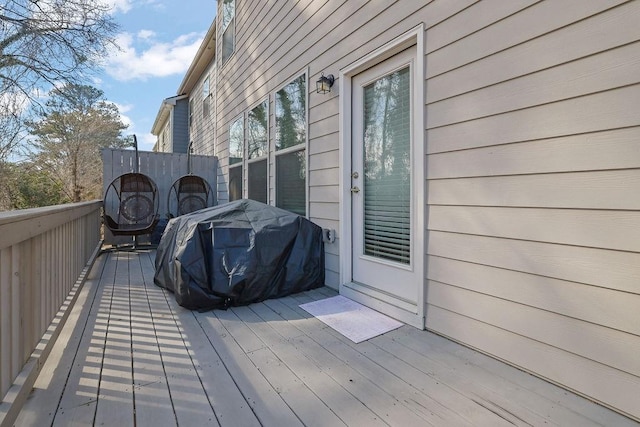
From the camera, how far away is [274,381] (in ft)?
5.40

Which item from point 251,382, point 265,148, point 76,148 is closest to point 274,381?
point 251,382

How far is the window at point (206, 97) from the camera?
8133 millimetres

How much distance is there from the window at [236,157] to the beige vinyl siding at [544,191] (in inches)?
159

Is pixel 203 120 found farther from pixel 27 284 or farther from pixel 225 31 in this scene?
pixel 27 284

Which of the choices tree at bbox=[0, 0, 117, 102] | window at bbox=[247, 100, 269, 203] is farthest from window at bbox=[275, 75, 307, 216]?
tree at bbox=[0, 0, 117, 102]

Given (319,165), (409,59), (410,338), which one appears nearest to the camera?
(410,338)

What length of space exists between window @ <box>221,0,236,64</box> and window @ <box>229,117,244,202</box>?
A: 1.54 m

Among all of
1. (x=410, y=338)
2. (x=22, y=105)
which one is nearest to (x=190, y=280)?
(x=410, y=338)

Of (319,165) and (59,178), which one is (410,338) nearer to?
(319,165)

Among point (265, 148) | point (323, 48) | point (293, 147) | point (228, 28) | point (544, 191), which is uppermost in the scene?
point (228, 28)

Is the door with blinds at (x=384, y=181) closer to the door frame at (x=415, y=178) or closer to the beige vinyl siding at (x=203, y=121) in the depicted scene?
the door frame at (x=415, y=178)

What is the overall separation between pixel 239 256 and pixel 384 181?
132cm

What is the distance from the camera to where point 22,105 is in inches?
275

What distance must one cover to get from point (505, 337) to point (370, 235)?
4.27 ft
